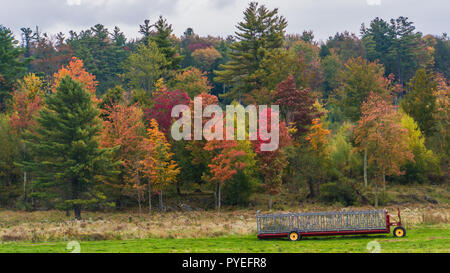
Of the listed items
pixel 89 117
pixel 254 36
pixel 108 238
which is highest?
pixel 254 36

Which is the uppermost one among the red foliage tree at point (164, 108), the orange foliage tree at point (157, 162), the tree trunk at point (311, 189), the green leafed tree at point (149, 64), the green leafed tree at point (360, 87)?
the green leafed tree at point (149, 64)

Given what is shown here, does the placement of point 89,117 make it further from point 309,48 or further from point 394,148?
point 309,48

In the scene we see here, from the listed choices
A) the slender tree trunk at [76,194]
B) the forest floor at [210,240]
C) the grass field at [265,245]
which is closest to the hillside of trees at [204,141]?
the slender tree trunk at [76,194]

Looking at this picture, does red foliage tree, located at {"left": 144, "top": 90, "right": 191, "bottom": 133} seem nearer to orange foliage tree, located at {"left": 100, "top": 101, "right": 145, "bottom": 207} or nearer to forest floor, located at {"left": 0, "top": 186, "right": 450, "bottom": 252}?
orange foliage tree, located at {"left": 100, "top": 101, "right": 145, "bottom": 207}

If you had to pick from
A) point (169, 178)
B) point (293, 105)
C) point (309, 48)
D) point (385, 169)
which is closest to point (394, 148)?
point (385, 169)

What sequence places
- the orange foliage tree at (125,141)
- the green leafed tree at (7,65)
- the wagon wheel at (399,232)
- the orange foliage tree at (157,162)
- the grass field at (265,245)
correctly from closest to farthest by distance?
1. the grass field at (265,245)
2. the wagon wheel at (399,232)
3. the orange foliage tree at (157,162)
4. the orange foliage tree at (125,141)
5. the green leafed tree at (7,65)

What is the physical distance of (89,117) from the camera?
45.5m

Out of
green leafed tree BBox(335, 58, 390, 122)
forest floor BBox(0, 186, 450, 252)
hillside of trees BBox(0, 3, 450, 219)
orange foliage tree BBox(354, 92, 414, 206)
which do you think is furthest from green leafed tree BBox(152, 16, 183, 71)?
forest floor BBox(0, 186, 450, 252)

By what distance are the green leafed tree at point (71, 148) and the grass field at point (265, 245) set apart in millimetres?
20960

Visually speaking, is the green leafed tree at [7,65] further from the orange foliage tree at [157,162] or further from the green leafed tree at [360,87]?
the green leafed tree at [360,87]

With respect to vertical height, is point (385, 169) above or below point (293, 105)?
below

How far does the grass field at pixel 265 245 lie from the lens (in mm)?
19938

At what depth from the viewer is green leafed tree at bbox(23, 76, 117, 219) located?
4438 centimetres
